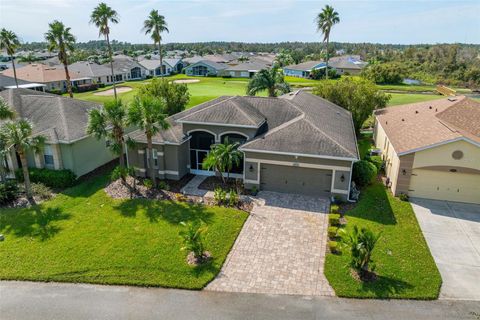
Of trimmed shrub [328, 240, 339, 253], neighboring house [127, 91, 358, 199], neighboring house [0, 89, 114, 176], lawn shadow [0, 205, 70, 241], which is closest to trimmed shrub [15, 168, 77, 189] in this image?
neighboring house [0, 89, 114, 176]

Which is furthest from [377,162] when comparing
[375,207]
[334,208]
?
[334,208]

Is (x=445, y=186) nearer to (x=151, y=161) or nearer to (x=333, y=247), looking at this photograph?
(x=333, y=247)

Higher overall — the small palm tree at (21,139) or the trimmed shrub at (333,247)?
the small palm tree at (21,139)

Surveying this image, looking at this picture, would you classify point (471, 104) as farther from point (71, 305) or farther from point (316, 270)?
point (71, 305)

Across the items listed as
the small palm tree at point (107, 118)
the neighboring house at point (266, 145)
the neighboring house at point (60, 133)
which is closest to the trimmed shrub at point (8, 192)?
the neighboring house at point (60, 133)

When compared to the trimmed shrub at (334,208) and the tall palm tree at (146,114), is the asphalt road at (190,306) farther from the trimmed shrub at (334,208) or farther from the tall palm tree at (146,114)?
the tall palm tree at (146,114)
